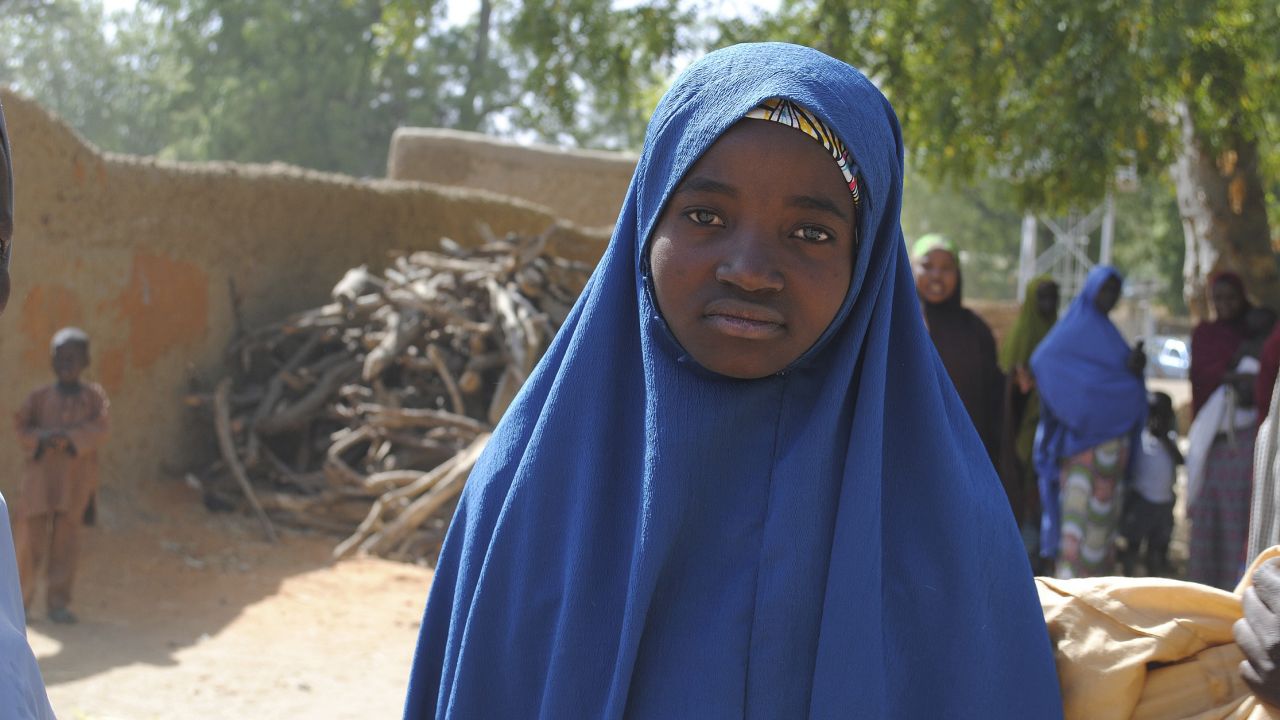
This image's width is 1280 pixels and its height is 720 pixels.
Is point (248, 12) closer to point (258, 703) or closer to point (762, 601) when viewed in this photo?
point (258, 703)

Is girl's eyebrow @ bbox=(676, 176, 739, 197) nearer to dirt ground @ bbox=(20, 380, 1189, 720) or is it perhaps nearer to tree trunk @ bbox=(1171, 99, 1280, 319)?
dirt ground @ bbox=(20, 380, 1189, 720)

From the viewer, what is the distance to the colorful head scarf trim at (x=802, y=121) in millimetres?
1422

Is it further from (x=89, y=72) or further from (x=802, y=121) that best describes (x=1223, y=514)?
(x=89, y=72)

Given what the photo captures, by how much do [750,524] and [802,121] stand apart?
1.55 feet

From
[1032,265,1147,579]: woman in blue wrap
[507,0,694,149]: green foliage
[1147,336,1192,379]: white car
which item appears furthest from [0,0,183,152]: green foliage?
[1032,265,1147,579]: woman in blue wrap

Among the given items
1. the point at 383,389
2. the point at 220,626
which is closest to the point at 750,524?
the point at 220,626

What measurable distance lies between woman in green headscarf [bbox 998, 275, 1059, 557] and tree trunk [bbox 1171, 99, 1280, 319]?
128 centimetres

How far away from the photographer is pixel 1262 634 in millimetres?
1244

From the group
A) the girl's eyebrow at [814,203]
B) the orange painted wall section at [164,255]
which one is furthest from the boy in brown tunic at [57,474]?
the girl's eyebrow at [814,203]

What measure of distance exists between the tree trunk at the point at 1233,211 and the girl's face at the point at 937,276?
10.7 feet

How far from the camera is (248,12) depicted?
89.0 ft

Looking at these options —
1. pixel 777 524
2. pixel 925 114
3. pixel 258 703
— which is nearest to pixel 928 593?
pixel 777 524

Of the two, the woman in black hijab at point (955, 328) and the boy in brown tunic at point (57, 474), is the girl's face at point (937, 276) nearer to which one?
the woman in black hijab at point (955, 328)

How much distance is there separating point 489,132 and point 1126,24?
27.1 m
